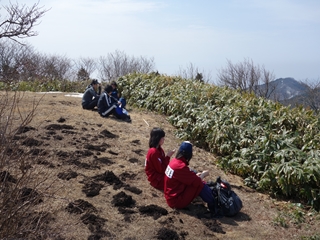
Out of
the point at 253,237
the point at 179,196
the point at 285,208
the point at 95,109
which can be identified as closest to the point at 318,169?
the point at 285,208

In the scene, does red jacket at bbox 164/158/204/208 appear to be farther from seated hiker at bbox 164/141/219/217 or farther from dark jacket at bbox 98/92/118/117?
dark jacket at bbox 98/92/118/117

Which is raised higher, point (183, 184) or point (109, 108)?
point (109, 108)

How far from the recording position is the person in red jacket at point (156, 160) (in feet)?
22.2

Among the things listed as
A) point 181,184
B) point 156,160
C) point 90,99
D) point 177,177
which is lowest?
point 181,184

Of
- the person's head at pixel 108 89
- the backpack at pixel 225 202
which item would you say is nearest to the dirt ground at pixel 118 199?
the backpack at pixel 225 202

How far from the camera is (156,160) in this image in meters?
6.78

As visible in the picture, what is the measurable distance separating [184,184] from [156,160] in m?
0.75

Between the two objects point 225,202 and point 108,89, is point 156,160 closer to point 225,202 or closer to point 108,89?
point 225,202

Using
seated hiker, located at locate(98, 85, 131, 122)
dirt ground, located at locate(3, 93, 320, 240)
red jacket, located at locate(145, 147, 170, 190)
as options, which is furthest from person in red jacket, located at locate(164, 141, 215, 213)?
seated hiker, located at locate(98, 85, 131, 122)

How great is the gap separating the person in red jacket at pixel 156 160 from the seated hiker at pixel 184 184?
498 mm

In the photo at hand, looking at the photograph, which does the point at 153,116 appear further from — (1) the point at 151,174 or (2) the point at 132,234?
(2) the point at 132,234

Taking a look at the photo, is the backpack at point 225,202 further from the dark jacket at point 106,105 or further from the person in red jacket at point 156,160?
the dark jacket at point 106,105

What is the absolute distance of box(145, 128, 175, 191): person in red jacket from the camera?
22.2ft

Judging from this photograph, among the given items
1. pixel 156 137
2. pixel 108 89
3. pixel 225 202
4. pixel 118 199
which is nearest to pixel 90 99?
pixel 108 89
